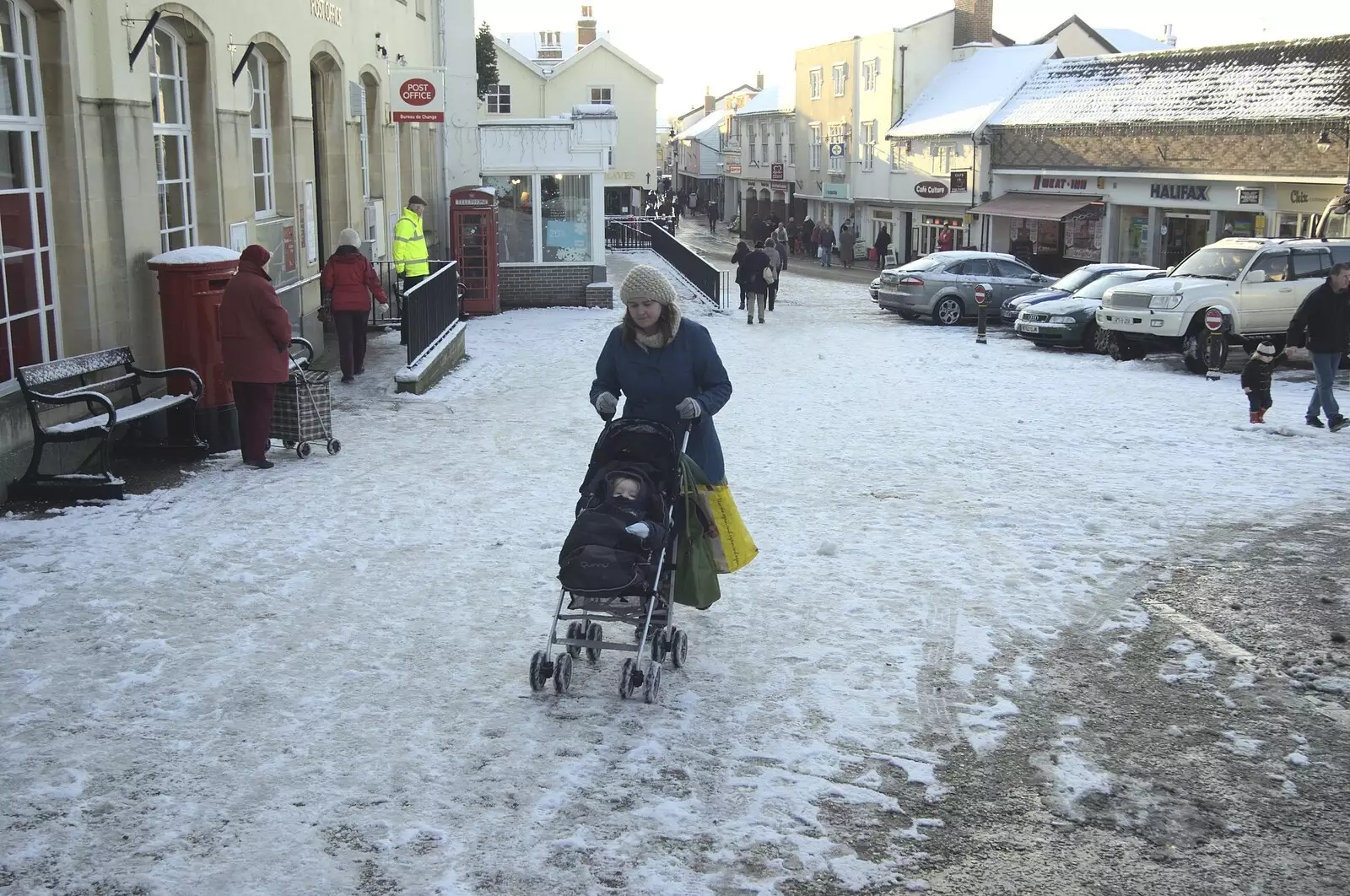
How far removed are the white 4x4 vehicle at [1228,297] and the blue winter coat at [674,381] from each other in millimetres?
13828

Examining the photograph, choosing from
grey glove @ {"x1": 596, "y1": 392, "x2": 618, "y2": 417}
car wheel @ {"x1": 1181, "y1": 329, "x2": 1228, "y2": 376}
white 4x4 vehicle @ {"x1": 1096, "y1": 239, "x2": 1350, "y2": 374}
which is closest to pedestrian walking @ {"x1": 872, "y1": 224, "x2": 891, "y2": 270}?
white 4x4 vehicle @ {"x1": 1096, "y1": 239, "x2": 1350, "y2": 374}

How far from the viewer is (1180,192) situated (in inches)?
1383

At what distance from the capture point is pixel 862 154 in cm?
5288

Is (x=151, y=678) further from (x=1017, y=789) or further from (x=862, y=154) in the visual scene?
(x=862, y=154)

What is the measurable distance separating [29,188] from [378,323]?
10128 millimetres

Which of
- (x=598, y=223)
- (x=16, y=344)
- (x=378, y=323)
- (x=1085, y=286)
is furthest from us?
(x=598, y=223)

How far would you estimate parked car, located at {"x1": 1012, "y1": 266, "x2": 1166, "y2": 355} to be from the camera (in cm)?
2089

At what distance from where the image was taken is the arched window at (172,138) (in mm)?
12070

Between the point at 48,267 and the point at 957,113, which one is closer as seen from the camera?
the point at 48,267

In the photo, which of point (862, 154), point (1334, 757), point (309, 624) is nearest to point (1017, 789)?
point (1334, 757)

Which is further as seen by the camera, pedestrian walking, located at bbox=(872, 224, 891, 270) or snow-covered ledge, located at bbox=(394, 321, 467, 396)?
pedestrian walking, located at bbox=(872, 224, 891, 270)

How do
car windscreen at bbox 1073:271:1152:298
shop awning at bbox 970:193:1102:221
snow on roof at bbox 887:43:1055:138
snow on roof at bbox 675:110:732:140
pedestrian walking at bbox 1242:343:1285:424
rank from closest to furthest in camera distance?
pedestrian walking at bbox 1242:343:1285:424, car windscreen at bbox 1073:271:1152:298, shop awning at bbox 970:193:1102:221, snow on roof at bbox 887:43:1055:138, snow on roof at bbox 675:110:732:140

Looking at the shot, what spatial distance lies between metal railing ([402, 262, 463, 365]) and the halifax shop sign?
23789mm

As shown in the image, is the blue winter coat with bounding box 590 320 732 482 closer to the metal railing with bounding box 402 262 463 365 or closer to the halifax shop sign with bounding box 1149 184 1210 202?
the metal railing with bounding box 402 262 463 365
